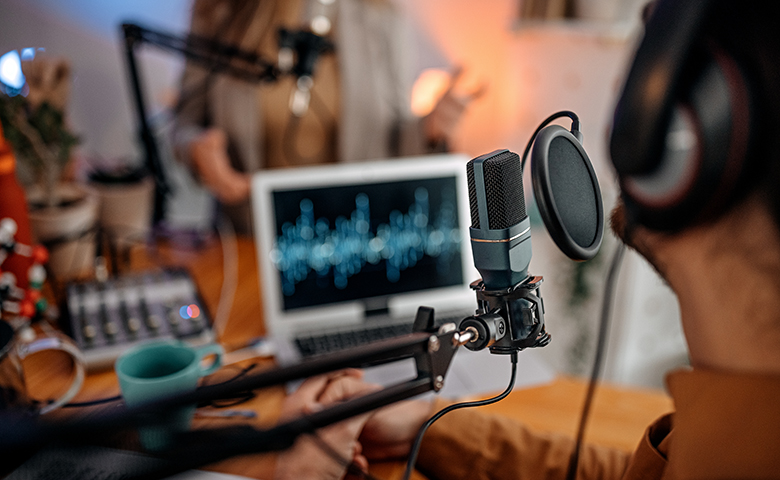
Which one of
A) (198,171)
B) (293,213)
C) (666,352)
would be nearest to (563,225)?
(293,213)

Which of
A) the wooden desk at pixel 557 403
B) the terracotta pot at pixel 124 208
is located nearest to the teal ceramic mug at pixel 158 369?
the wooden desk at pixel 557 403

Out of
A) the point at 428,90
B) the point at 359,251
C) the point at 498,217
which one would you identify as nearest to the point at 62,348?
the point at 359,251

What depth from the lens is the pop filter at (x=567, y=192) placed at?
323 mm

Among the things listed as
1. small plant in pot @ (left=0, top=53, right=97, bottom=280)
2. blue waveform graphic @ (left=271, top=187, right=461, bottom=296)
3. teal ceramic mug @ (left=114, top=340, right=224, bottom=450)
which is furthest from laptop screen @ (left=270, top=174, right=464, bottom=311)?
small plant in pot @ (left=0, top=53, right=97, bottom=280)

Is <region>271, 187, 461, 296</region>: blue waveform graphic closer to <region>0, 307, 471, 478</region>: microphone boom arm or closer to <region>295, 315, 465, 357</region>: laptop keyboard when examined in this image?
<region>295, 315, 465, 357</region>: laptop keyboard

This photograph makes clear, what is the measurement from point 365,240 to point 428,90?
860mm

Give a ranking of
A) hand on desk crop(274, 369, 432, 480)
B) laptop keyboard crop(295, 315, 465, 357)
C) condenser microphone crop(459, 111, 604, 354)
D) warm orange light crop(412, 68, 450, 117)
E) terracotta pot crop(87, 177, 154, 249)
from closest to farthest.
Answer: condenser microphone crop(459, 111, 604, 354) → hand on desk crop(274, 369, 432, 480) → laptop keyboard crop(295, 315, 465, 357) → terracotta pot crop(87, 177, 154, 249) → warm orange light crop(412, 68, 450, 117)

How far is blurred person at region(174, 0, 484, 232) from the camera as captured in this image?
1.37 meters

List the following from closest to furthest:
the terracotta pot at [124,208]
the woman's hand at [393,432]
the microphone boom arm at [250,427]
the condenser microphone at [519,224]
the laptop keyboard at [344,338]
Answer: the microphone boom arm at [250,427] → the condenser microphone at [519,224] → the woman's hand at [393,432] → the laptop keyboard at [344,338] → the terracotta pot at [124,208]

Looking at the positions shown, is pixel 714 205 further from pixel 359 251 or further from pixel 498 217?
pixel 359 251

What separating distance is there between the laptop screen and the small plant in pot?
402mm

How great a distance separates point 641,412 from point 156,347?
27.2 inches

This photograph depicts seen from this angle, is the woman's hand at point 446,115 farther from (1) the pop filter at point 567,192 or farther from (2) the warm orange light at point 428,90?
(1) the pop filter at point 567,192

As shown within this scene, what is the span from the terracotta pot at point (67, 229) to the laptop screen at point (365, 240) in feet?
1.28
